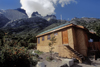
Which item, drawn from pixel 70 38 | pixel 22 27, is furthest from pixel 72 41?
pixel 22 27

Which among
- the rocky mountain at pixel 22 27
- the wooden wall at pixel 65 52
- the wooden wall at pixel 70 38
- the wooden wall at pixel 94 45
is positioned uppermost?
the rocky mountain at pixel 22 27

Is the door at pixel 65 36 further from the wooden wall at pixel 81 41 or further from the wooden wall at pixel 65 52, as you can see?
the wooden wall at pixel 81 41

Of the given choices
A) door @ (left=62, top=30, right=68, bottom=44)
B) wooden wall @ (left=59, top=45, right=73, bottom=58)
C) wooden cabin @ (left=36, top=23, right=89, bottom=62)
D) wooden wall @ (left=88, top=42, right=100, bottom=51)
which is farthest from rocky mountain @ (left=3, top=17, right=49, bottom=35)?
wooden wall @ (left=88, top=42, right=100, bottom=51)

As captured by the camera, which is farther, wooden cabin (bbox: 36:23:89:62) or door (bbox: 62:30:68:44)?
door (bbox: 62:30:68:44)

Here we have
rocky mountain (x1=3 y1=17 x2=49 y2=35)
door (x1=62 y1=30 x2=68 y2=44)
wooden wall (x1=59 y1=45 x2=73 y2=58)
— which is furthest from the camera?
rocky mountain (x1=3 y1=17 x2=49 y2=35)

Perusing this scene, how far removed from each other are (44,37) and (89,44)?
24.8 ft

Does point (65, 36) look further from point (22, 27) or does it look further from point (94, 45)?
point (22, 27)

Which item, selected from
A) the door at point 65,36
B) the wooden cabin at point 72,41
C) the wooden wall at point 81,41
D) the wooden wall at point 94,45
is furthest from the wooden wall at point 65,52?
the wooden wall at point 94,45

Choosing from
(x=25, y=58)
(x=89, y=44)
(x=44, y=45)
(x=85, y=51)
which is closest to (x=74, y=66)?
(x=85, y=51)

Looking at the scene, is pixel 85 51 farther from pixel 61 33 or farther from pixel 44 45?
pixel 44 45

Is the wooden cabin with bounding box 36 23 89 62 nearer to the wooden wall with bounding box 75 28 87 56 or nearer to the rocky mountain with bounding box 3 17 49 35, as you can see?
the wooden wall with bounding box 75 28 87 56

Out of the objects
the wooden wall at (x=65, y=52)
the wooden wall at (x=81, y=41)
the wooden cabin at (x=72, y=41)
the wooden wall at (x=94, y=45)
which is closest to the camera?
the wooden wall at (x=65, y=52)

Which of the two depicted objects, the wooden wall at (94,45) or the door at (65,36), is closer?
the wooden wall at (94,45)

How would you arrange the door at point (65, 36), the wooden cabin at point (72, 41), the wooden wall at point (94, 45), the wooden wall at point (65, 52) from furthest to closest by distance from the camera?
1. the door at point (65, 36)
2. the wooden wall at point (94, 45)
3. the wooden cabin at point (72, 41)
4. the wooden wall at point (65, 52)
